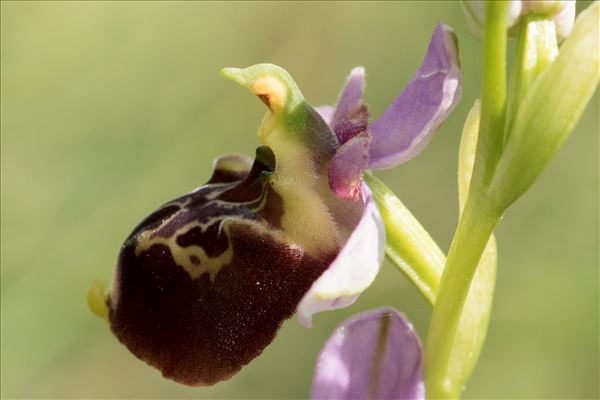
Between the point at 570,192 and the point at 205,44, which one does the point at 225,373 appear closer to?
the point at 570,192

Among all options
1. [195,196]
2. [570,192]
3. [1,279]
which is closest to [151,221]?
[195,196]

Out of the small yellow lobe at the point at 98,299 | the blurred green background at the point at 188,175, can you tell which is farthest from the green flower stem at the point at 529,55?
the blurred green background at the point at 188,175

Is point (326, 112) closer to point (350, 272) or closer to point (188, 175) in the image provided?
point (350, 272)

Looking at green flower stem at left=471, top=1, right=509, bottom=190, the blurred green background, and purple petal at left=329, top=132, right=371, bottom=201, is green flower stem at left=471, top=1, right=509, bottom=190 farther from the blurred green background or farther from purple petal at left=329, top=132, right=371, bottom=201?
the blurred green background

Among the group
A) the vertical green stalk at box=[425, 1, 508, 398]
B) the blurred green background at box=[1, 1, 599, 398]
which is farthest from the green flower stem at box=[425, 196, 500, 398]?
the blurred green background at box=[1, 1, 599, 398]

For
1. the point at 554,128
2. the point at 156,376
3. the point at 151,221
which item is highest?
the point at 554,128

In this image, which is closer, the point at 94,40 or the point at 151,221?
the point at 151,221
